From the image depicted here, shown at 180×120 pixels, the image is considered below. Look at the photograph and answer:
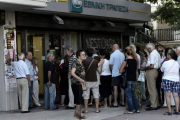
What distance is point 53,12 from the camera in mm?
12305

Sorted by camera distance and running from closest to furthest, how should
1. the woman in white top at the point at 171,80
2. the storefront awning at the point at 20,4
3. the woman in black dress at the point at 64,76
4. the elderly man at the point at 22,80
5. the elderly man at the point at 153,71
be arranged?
1. the woman in white top at the point at 171,80
2. the storefront awning at the point at 20,4
3. the elderly man at the point at 22,80
4. the elderly man at the point at 153,71
5. the woman in black dress at the point at 64,76

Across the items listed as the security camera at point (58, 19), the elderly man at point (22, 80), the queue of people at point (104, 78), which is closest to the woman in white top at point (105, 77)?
the queue of people at point (104, 78)

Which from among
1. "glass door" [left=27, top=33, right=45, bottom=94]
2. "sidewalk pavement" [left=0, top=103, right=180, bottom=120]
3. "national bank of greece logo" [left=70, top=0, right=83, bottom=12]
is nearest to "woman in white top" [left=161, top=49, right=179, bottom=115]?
"sidewalk pavement" [left=0, top=103, right=180, bottom=120]

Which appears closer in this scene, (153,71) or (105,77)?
(153,71)

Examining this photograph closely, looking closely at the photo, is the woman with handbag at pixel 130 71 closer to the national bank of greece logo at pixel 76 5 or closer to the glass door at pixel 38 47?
the national bank of greece logo at pixel 76 5

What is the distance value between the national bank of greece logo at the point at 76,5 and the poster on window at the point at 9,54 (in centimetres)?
240

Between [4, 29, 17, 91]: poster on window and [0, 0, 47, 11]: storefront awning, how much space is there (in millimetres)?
860

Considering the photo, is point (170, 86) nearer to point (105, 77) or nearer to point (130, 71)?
point (130, 71)

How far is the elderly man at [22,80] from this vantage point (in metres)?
10.6

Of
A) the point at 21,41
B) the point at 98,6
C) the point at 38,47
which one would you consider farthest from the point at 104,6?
the point at 21,41

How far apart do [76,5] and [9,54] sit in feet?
10.4

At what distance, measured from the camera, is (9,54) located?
37.2 feet

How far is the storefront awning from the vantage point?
994 cm

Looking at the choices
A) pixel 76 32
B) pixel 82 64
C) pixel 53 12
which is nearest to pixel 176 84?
pixel 82 64
